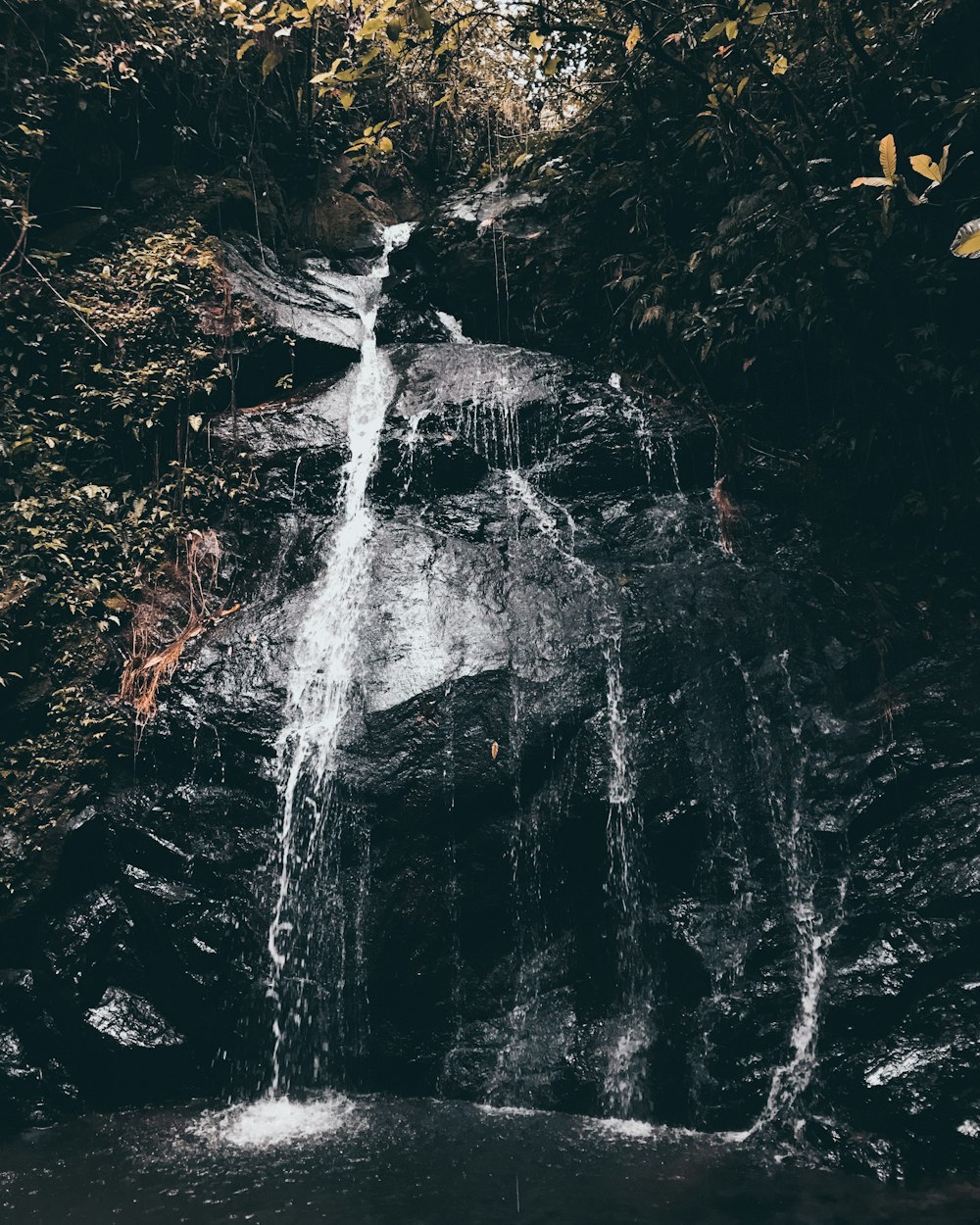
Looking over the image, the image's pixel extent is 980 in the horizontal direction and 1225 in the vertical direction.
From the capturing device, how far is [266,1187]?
4008mm

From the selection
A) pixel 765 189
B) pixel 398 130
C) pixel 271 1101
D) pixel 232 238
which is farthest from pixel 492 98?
pixel 271 1101

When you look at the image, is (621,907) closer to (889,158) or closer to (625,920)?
(625,920)

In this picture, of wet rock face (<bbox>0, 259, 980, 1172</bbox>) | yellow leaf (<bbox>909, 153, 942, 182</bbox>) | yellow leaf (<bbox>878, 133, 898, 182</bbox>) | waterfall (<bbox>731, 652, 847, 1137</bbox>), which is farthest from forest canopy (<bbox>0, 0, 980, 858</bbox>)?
waterfall (<bbox>731, 652, 847, 1137</bbox>)

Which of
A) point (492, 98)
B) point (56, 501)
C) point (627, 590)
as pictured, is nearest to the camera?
point (627, 590)

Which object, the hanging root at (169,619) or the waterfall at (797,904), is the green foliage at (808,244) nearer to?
the waterfall at (797,904)

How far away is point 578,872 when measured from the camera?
5.39 meters

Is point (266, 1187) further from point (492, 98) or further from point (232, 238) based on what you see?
point (492, 98)

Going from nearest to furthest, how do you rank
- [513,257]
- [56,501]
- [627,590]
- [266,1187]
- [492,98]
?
[266,1187]
[627,590]
[56,501]
[513,257]
[492,98]

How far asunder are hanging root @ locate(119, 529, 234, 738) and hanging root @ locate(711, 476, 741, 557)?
4.26 meters

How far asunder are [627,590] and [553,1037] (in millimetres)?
3291

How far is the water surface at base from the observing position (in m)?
3.76

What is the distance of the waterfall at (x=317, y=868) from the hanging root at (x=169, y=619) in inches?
38.8

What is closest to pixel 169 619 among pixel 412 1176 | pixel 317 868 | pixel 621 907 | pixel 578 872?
pixel 317 868

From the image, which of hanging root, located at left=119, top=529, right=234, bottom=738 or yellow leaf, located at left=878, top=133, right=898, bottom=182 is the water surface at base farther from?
yellow leaf, located at left=878, top=133, right=898, bottom=182
